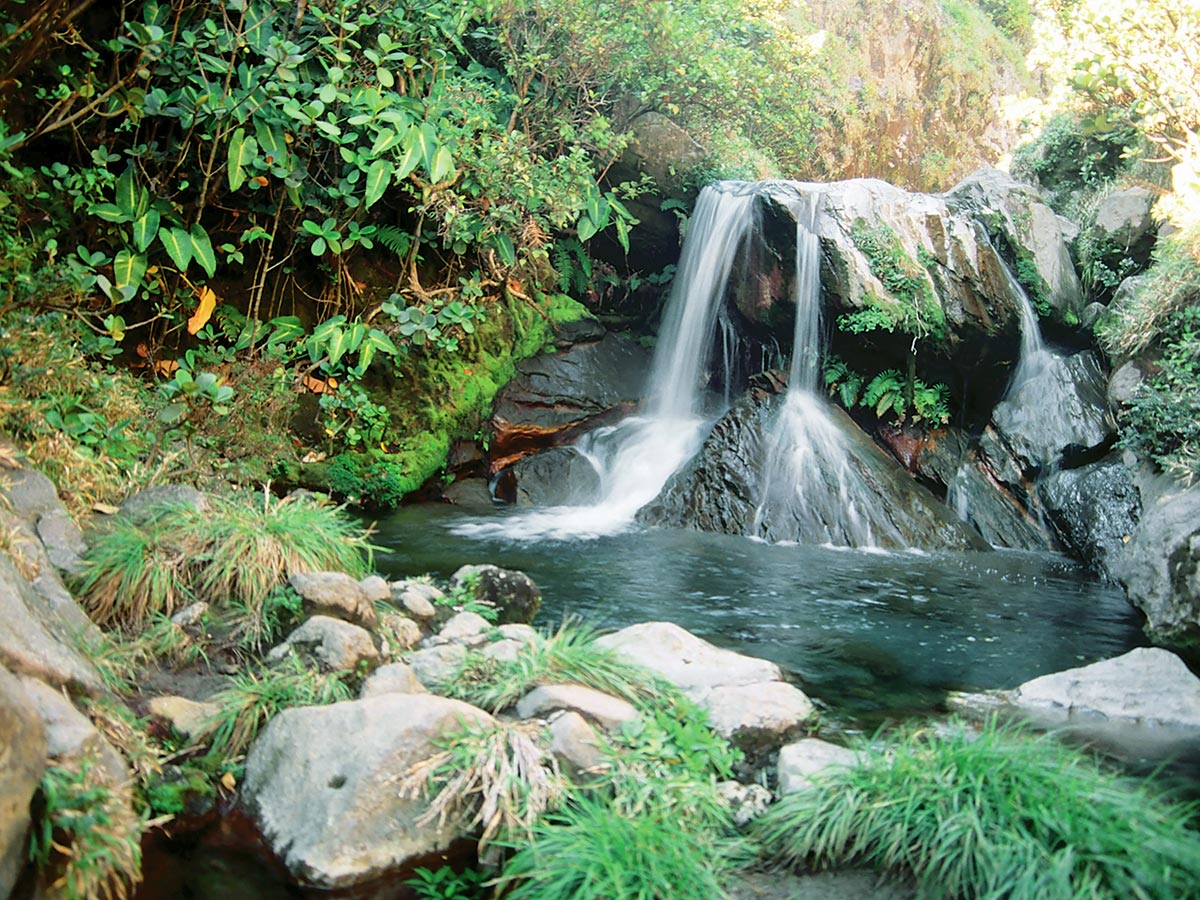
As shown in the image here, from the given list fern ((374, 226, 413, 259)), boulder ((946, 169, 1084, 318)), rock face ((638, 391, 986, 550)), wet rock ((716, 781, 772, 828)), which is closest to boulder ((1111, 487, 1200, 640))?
rock face ((638, 391, 986, 550))

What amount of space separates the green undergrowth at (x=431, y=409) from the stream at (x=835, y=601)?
43cm

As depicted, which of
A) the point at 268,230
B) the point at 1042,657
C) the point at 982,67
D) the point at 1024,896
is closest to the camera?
the point at 1024,896

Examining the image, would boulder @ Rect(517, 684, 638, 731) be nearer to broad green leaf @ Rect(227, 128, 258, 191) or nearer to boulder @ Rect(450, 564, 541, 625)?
boulder @ Rect(450, 564, 541, 625)

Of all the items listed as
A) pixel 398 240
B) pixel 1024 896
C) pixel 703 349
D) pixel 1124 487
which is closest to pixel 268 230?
pixel 398 240

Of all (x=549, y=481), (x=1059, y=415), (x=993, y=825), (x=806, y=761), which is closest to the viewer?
(x=993, y=825)

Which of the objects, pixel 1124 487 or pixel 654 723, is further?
pixel 1124 487

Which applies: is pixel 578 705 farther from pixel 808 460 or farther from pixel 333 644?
pixel 808 460

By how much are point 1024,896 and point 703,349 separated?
9.03 m

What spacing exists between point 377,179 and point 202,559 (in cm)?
452

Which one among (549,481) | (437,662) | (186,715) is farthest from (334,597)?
(549,481)

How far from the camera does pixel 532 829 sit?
9.25 feet

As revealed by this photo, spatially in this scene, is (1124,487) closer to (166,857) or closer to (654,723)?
(654,723)

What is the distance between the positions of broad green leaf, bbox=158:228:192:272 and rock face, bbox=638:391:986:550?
486 cm

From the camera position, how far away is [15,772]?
2189 millimetres
